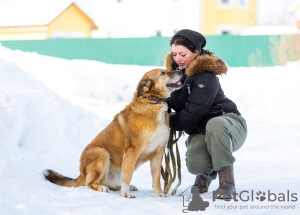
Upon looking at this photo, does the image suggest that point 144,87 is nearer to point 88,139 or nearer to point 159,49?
point 88,139

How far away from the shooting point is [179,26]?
23703 mm

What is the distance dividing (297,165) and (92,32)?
79.6 feet

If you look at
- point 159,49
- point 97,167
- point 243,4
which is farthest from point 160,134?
point 243,4

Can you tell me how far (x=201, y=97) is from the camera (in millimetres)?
4234

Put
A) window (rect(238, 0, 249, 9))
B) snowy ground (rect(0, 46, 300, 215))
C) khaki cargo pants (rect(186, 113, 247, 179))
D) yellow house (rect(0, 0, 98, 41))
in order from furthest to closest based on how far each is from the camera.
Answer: yellow house (rect(0, 0, 98, 41)) < window (rect(238, 0, 249, 9)) < khaki cargo pants (rect(186, 113, 247, 179)) < snowy ground (rect(0, 46, 300, 215))

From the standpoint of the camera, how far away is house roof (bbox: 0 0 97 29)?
2733cm

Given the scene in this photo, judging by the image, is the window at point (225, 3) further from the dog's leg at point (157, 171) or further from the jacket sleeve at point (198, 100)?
the dog's leg at point (157, 171)

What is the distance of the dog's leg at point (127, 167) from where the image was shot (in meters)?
4.25

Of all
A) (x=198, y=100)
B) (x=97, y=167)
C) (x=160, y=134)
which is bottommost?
(x=97, y=167)

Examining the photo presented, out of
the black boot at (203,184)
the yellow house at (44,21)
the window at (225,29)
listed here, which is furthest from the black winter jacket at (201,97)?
the yellow house at (44,21)

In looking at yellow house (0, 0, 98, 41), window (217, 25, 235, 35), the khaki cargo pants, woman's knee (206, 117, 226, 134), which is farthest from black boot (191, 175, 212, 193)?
yellow house (0, 0, 98, 41)

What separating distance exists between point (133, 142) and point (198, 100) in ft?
2.26

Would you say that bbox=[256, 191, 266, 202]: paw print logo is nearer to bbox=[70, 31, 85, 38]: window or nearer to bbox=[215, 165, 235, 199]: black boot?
bbox=[215, 165, 235, 199]: black boot

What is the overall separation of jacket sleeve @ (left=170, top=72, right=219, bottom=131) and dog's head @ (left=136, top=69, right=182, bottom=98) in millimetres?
183
